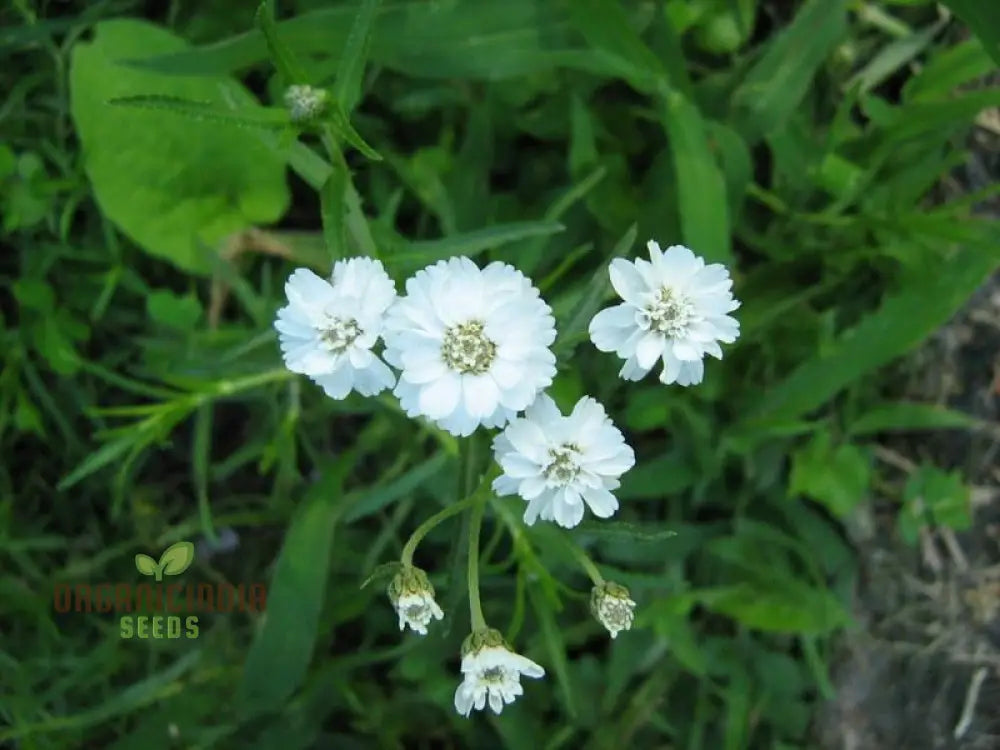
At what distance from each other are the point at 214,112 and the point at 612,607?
2.48ft

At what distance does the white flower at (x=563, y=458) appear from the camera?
1124 mm

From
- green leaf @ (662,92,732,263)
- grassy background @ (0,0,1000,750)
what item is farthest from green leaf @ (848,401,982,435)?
green leaf @ (662,92,732,263)

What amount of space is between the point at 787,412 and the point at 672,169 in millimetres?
509

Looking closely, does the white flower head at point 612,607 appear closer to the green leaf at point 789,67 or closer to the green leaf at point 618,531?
the green leaf at point 618,531

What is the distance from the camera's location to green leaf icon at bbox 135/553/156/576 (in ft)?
6.59

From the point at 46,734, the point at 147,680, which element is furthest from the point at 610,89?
the point at 46,734

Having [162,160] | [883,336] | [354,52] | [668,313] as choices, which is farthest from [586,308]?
[162,160]

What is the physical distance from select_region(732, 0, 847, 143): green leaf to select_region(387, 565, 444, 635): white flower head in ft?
3.81

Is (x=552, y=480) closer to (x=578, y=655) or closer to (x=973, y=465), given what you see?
(x=578, y=655)

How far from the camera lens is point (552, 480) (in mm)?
1129

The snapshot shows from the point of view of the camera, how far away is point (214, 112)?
1184 mm

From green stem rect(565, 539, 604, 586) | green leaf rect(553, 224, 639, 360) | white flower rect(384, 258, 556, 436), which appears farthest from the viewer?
green leaf rect(553, 224, 639, 360)

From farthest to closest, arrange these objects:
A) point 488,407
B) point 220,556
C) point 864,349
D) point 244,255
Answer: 1. point 220,556
2. point 244,255
3. point 864,349
4. point 488,407

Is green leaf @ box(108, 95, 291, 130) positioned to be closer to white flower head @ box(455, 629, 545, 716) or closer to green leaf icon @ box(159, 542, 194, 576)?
white flower head @ box(455, 629, 545, 716)
